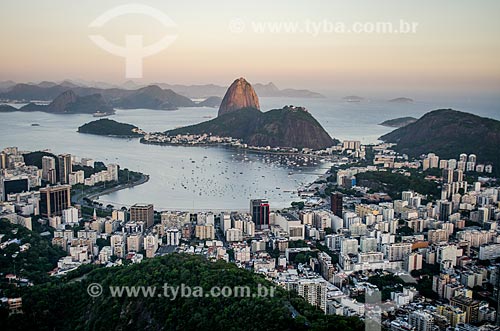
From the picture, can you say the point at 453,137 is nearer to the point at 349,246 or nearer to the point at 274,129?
the point at 274,129

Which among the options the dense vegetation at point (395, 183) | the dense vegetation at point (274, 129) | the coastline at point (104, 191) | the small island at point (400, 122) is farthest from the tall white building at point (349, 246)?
the small island at point (400, 122)

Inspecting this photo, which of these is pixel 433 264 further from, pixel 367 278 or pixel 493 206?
pixel 493 206

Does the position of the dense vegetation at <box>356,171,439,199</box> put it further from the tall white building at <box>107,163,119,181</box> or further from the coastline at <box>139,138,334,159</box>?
the tall white building at <box>107,163,119,181</box>

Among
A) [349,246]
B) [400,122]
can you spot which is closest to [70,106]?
[400,122]

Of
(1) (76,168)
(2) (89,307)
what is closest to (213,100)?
(1) (76,168)

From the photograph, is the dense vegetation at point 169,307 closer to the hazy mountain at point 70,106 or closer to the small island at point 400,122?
the small island at point 400,122
